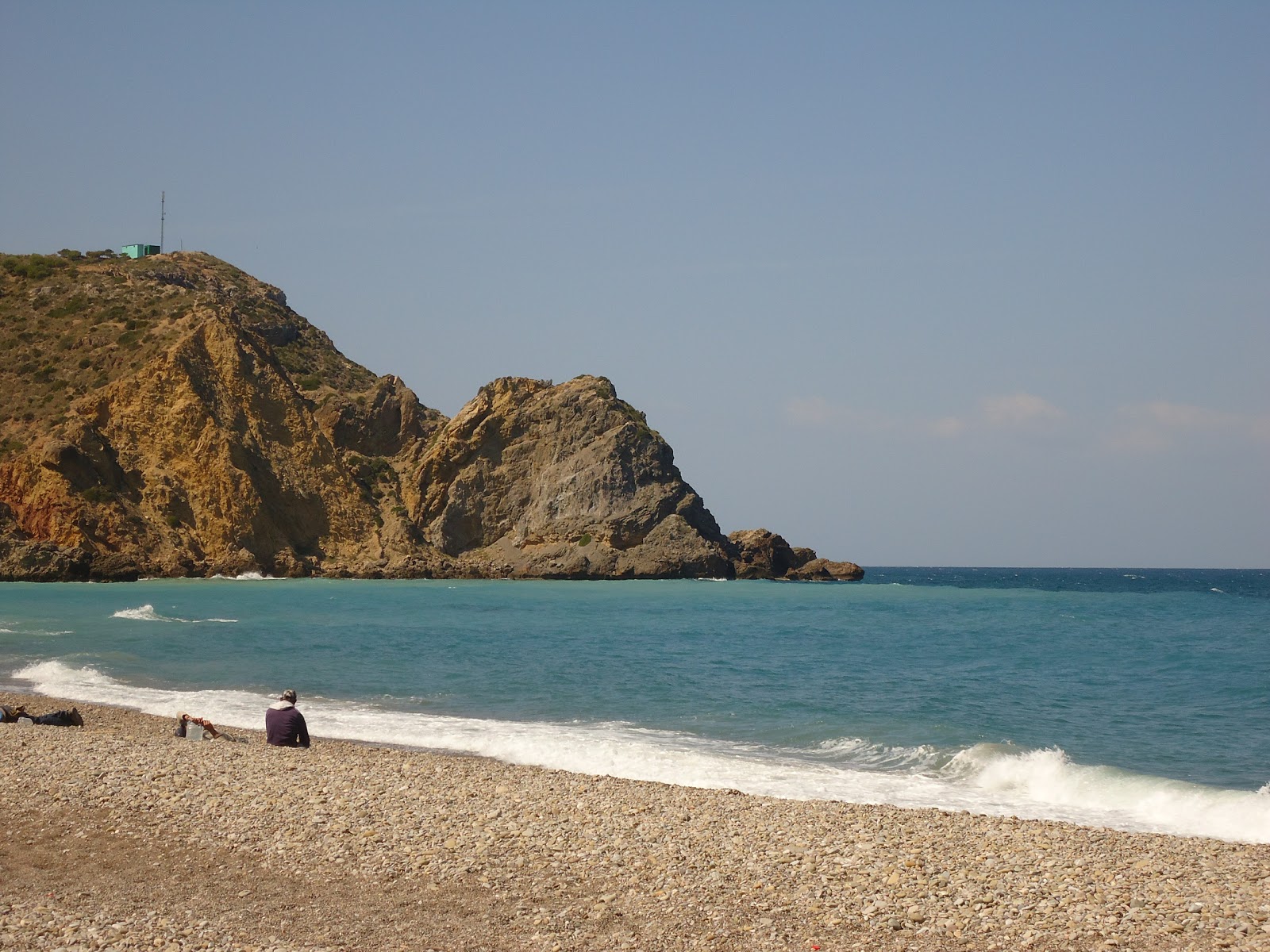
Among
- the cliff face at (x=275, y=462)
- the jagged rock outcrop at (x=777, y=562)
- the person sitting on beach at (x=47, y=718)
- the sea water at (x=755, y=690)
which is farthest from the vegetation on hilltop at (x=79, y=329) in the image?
the person sitting on beach at (x=47, y=718)

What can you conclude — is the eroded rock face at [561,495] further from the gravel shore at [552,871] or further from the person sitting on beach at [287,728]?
the gravel shore at [552,871]

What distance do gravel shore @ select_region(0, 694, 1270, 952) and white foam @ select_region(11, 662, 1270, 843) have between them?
1.74 meters

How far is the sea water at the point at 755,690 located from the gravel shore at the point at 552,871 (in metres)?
2.90

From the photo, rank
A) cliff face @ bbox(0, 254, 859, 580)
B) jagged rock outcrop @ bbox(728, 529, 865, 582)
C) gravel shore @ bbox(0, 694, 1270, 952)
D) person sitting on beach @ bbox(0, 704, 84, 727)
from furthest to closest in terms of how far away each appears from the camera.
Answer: jagged rock outcrop @ bbox(728, 529, 865, 582) → cliff face @ bbox(0, 254, 859, 580) → person sitting on beach @ bbox(0, 704, 84, 727) → gravel shore @ bbox(0, 694, 1270, 952)

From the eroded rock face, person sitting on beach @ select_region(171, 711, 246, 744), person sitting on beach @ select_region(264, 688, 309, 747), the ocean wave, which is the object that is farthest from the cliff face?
person sitting on beach @ select_region(264, 688, 309, 747)

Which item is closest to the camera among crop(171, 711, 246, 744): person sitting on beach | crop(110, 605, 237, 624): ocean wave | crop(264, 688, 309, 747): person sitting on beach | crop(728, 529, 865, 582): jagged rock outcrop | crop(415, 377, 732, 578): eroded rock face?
crop(264, 688, 309, 747): person sitting on beach

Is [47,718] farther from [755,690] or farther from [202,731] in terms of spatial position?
[755,690]

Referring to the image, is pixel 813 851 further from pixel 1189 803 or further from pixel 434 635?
pixel 434 635

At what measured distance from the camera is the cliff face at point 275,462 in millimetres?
61812

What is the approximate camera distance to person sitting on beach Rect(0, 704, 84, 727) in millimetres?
15086

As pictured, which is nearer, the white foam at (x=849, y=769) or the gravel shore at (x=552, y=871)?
the gravel shore at (x=552, y=871)

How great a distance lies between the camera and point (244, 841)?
29.6ft

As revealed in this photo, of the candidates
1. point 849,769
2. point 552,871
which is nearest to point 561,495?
point 849,769

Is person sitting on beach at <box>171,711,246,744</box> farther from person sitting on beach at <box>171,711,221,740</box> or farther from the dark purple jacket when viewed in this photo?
the dark purple jacket
